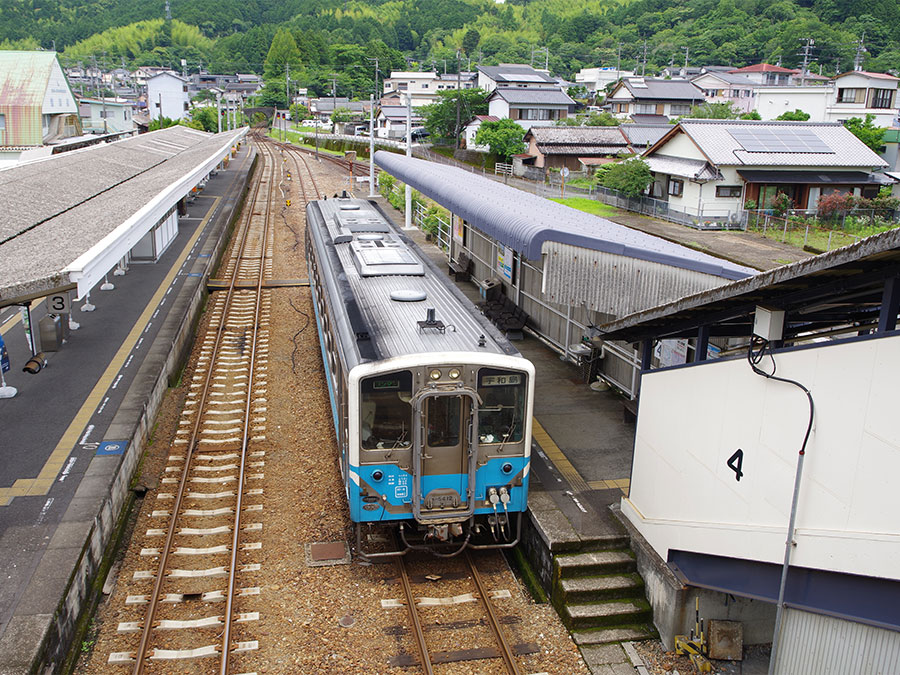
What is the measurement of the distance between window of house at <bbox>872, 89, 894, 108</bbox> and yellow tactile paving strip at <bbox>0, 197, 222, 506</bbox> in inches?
1820

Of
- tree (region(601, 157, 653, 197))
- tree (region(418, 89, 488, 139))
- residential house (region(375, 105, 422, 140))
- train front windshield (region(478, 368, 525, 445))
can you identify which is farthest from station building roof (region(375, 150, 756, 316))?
residential house (region(375, 105, 422, 140))

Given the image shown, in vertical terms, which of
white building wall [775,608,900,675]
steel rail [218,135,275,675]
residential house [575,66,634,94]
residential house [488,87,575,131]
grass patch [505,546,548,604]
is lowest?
grass patch [505,546,548,604]

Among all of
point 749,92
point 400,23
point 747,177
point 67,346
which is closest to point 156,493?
point 67,346

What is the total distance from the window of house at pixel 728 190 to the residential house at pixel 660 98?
31.0m

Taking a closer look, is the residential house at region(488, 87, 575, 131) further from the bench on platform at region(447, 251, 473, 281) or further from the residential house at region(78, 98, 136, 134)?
the bench on platform at region(447, 251, 473, 281)

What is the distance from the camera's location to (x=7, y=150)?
3594 centimetres

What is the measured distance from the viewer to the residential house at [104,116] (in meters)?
52.8

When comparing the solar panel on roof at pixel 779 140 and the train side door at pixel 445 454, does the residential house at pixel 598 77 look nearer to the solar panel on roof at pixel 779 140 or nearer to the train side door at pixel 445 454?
the solar panel on roof at pixel 779 140

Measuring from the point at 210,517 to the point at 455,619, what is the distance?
11.5 feet

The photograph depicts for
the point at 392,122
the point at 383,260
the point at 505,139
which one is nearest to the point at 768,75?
the point at 392,122

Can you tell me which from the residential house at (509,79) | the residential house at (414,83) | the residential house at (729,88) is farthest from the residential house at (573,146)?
the residential house at (414,83)

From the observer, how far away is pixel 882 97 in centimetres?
4775

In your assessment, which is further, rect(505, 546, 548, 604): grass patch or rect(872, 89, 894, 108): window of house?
rect(872, 89, 894, 108): window of house

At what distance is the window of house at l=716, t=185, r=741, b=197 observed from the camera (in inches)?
1254
